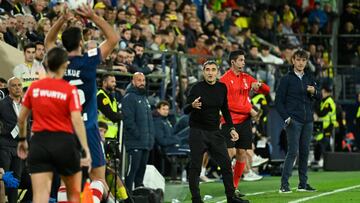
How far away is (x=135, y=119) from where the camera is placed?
18.1 m

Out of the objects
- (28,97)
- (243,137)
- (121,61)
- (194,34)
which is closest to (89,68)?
(28,97)

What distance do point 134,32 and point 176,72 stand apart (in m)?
1.64

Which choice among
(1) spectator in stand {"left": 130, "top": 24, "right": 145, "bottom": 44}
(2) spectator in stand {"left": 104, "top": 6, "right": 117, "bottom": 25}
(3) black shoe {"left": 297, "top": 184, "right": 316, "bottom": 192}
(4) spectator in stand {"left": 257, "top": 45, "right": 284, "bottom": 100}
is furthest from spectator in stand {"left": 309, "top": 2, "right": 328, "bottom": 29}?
(3) black shoe {"left": 297, "top": 184, "right": 316, "bottom": 192}


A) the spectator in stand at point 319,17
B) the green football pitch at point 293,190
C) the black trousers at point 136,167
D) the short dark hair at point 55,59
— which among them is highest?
the spectator in stand at point 319,17

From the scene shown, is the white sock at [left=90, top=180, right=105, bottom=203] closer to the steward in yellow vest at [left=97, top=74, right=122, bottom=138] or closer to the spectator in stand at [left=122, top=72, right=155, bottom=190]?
the steward in yellow vest at [left=97, top=74, right=122, bottom=138]

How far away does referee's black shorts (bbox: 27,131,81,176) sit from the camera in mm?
10812

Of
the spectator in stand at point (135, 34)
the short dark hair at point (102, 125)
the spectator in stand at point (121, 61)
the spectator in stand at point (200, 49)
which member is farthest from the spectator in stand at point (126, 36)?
the short dark hair at point (102, 125)

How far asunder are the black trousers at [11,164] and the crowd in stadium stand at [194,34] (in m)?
1.66

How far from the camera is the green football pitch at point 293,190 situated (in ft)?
53.7

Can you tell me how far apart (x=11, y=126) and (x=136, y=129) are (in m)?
3.14

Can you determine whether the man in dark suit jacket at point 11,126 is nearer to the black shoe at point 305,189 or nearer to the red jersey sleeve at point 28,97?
the red jersey sleeve at point 28,97

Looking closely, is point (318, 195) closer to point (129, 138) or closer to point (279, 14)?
point (129, 138)

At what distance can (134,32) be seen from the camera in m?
23.2

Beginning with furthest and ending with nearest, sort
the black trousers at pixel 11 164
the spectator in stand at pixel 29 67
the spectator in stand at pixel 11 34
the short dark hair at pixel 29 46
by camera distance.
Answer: the spectator in stand at pixel 11 34
the short dark hair at pixel 29 46
the spectator in stand at pixel 29 67
the black trousers at pixel 11 164
